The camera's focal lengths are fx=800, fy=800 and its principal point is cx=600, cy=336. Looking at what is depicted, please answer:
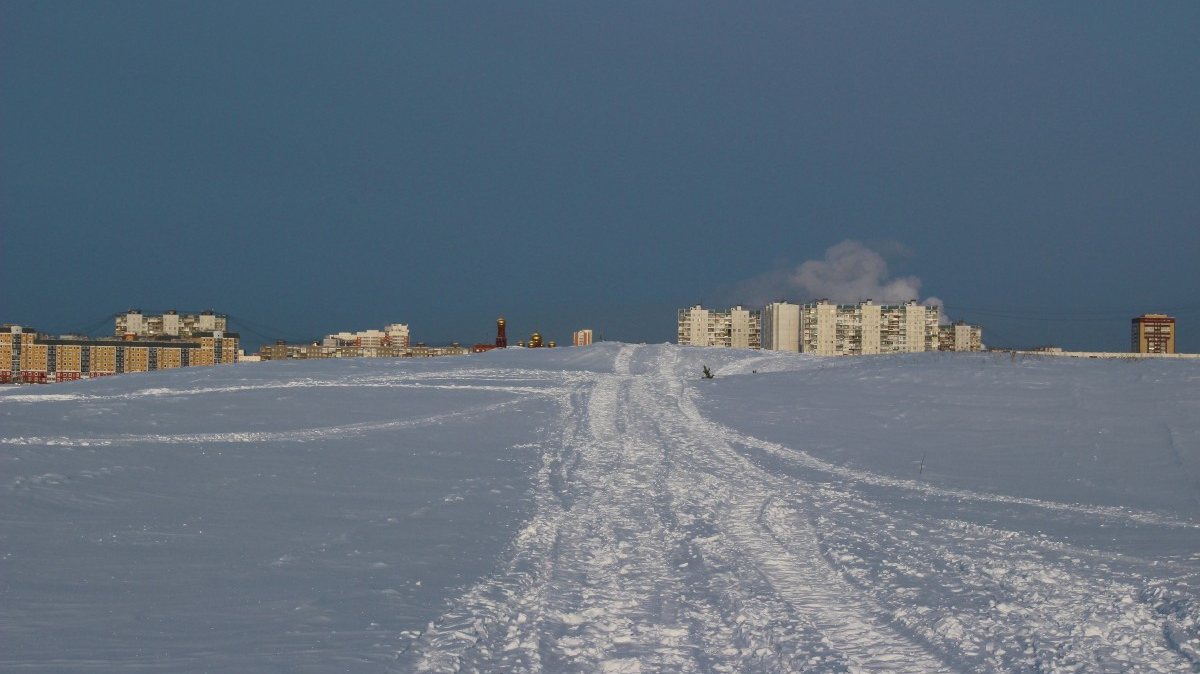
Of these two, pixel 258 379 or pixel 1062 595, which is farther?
pixel 258 379

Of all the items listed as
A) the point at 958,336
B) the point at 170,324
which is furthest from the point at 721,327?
the point at 170,324

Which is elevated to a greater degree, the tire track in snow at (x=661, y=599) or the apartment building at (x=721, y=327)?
the apartment building at (x=721, y=327)

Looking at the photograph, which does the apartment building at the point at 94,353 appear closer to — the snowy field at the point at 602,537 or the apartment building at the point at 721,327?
the apartment building at the point at 721,327

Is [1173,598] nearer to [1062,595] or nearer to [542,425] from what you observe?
[1062,595]

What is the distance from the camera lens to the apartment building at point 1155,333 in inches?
2564

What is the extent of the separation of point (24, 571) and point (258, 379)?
18.2m

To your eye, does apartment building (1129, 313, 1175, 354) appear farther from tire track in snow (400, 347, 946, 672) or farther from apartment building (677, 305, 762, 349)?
tire track in snow (400, 347, 946, 672)

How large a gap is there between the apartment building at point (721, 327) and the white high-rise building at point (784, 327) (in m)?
3.55

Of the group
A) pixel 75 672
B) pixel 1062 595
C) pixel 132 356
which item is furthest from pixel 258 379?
pixel 132 356

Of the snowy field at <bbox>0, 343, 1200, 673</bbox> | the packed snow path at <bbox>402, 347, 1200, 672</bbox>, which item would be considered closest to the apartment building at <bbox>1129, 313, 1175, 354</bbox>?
the snowy field at <bbox>0, 343, 1200, 673</bbox>

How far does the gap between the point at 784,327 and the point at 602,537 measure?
3863 inches

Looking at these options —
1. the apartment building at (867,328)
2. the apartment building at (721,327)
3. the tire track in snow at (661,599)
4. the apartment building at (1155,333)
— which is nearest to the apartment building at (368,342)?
the apartment building at (721,327)

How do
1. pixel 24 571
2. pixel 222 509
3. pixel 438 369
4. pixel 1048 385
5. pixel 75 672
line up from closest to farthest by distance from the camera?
1. pixel 75 672
2. pixel 24 571
3. pixel 222 509
4. pixel 1048 385
5. pixel 438 369

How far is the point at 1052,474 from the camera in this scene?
12.0m
